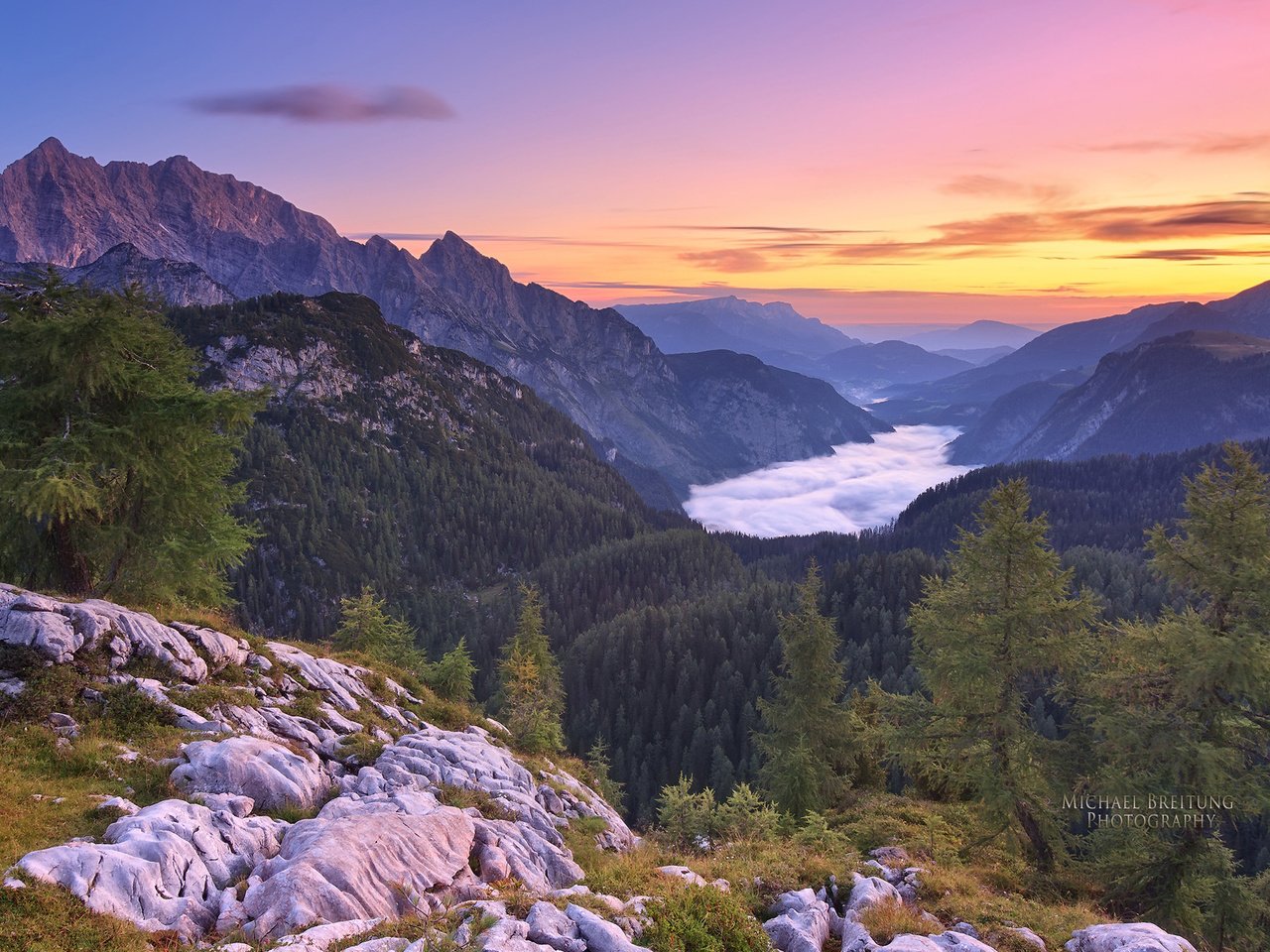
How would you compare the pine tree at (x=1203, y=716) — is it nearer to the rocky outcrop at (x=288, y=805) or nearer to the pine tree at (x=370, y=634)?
the rocky outcrop at (x=288, y=805)

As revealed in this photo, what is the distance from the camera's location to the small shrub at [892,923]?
13.3 metres

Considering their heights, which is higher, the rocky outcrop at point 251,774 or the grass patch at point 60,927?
the grass patch at point 60,927

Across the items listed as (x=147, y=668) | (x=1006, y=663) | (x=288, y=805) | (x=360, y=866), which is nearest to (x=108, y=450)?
(x=147, y=668)

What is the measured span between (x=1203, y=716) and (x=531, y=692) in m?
42.7

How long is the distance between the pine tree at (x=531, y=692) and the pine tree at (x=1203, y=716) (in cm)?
2304

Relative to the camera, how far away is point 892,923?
44.6 feet

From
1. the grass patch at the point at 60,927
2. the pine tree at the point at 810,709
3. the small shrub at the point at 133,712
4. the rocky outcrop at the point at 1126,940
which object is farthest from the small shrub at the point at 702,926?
the pine tree at the point at 810,709

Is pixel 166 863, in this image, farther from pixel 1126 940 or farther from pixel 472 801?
pixel 1126 940

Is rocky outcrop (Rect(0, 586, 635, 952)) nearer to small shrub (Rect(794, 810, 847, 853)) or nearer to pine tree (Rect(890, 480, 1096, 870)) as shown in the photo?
small shrub (Rect(794, 810, 847, 853))

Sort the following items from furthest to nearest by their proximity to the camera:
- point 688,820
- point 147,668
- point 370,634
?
point 370,634 → point 688,820 → point 147,668

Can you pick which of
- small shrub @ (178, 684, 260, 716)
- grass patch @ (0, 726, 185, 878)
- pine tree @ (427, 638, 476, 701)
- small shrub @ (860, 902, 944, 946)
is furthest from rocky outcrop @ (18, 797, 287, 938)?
pine tree @ (427, 638, 476, 701)

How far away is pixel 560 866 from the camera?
677 inches

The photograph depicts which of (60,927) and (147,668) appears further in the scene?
(147,668)

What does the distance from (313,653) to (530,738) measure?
10.5 m
